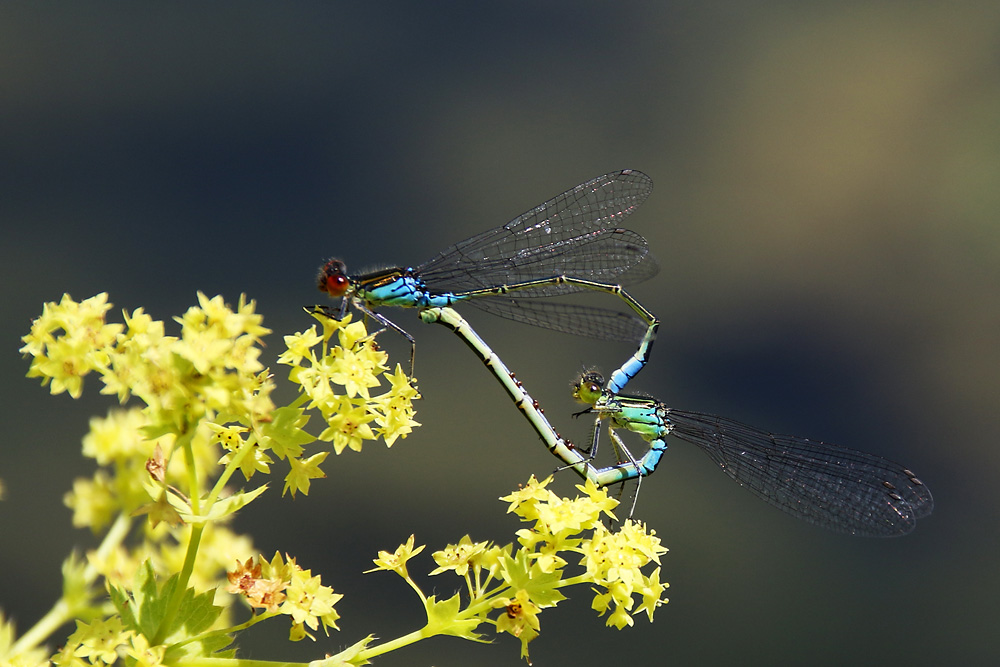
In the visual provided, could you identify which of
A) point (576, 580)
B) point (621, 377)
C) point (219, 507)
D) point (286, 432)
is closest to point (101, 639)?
point (219, 507)

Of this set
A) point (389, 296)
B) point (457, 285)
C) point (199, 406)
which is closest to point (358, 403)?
point (199, 406)

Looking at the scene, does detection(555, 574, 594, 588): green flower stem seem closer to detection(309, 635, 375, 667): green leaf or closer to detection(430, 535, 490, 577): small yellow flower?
detection(430, 535, 490, 577): small yellow flower

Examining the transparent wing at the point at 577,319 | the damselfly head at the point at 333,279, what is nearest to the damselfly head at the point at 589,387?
the transparent wing at the point at 577,319

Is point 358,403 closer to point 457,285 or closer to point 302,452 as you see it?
point 302,452

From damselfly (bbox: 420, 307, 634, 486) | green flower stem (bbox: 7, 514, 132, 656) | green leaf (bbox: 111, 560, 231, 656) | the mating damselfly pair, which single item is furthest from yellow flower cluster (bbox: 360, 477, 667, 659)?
the mating damselfly pair

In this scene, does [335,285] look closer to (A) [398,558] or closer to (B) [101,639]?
(A) [398,558]

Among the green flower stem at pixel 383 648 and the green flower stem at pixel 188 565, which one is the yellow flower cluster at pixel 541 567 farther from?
the green flower stem at pixel 188 565
